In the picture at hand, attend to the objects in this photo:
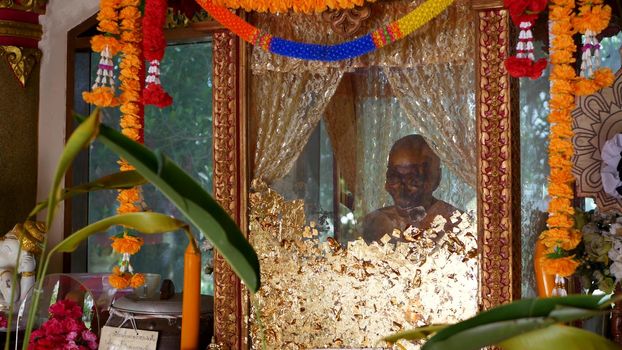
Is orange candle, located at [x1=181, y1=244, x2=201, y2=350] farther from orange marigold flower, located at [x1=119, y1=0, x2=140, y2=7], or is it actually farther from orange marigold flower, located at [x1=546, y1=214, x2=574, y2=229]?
orange marigold flower, located at [x1=119, y1=0, x2=140, y2=7]

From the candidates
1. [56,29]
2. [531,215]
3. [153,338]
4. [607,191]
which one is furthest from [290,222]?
[56,29]

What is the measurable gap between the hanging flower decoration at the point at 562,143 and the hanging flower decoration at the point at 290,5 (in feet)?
3.37

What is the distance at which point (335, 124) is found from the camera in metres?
4.80

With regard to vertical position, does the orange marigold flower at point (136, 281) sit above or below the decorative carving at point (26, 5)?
below

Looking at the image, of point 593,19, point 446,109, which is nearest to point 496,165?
point 446,109

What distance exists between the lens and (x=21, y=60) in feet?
19.8

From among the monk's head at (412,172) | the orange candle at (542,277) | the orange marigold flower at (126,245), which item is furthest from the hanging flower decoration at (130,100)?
the orange candle at (542,277)

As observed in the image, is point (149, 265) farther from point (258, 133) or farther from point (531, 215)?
point (531, 215)

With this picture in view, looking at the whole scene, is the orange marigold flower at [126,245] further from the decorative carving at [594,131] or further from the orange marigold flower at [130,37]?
the decorative carving at [594,131]

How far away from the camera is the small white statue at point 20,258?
17.6ft

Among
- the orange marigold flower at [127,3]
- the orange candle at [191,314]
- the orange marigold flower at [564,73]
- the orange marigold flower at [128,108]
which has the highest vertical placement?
the orange marigold flower at [127,3]

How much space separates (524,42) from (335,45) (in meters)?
1.00

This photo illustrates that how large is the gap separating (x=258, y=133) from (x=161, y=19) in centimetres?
80

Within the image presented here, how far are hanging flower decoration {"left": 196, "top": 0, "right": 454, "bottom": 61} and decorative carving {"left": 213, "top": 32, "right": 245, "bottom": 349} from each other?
0.74 ft
